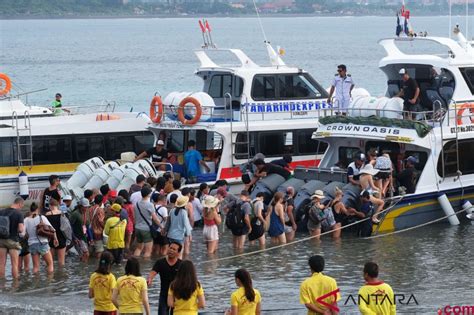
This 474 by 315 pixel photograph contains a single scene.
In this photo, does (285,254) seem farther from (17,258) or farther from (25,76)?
(25,76)

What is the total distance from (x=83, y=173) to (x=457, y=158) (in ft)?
27.6

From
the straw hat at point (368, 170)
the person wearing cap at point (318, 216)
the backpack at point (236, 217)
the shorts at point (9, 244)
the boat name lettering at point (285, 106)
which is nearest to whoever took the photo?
the shorts at point (9, 244)

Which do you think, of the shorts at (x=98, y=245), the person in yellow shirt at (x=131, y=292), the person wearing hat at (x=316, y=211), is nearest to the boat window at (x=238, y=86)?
the person wearing hat at (x=316, y=211)

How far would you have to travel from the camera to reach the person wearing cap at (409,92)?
26938 mm

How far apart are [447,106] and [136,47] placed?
10907cm

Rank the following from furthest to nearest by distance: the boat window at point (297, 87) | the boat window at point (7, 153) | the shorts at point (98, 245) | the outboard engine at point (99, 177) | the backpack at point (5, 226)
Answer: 1. the boat window at point (297, 87)
2. the boat window at point (7, 153)
3. the outboard engine at point (99, 177)
4. the shorts at point (98, 245)
5. the backpack at point (5, 226)

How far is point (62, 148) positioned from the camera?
3062 centimetres

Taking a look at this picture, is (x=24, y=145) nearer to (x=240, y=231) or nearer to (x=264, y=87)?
(x=264, y=87)

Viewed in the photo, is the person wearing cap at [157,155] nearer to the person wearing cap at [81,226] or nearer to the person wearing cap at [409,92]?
the person wearing cap at [409,92]

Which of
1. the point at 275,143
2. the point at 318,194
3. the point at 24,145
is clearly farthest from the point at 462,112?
the point at 24,145

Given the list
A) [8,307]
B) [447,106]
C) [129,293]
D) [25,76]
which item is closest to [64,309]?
[8,307]

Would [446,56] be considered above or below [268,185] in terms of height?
above

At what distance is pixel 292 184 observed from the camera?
25.9 meters

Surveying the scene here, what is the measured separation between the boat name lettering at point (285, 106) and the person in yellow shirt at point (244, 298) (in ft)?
51.6
